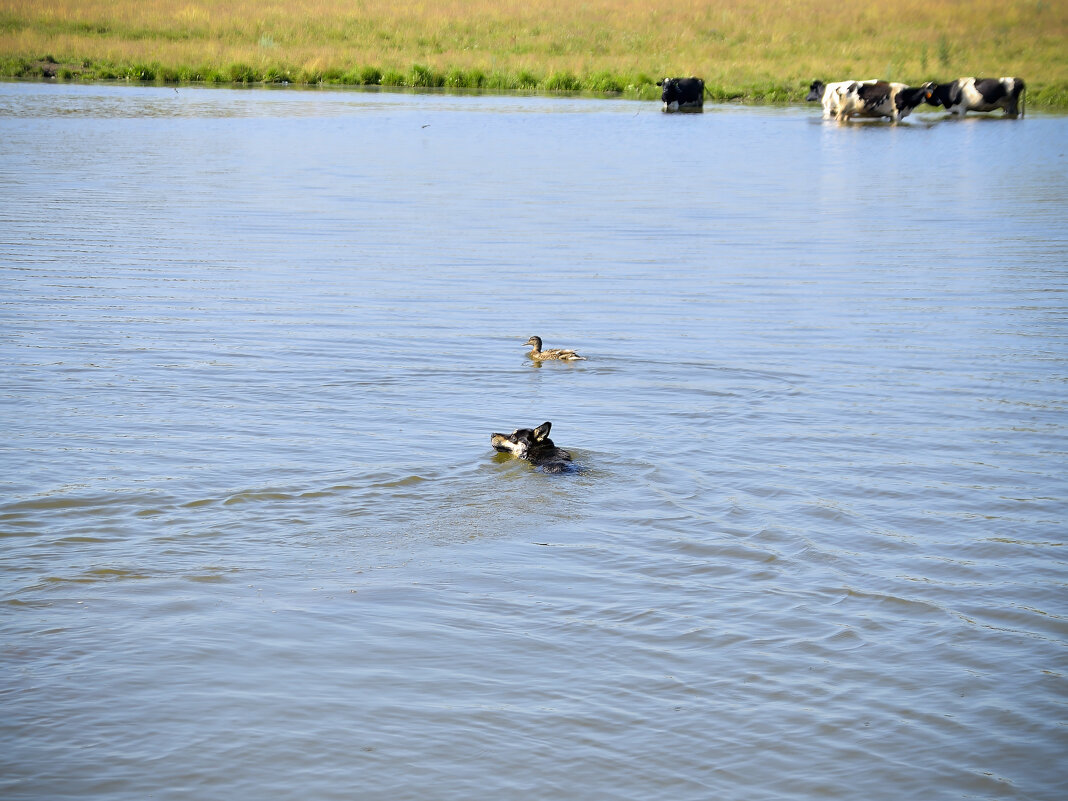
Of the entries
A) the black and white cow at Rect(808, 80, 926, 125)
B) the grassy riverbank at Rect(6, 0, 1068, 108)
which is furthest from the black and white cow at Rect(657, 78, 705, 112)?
the grassy riverbank at Rect(6, 0, 1068, 108)

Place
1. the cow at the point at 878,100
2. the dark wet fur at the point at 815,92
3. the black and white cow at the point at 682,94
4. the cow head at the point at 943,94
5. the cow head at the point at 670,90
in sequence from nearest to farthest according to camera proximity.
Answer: the cow at the point at 878,100
the cow head at the point at 670,90
the black and white cow at the point at 682,94
the cow head at the point at 943,94
the dark wet fur at the point at 815,92

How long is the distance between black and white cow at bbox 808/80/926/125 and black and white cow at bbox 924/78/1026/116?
1.05 m

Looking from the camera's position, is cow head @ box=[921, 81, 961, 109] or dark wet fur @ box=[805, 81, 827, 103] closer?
cow head @ box=[921, 81, 961, 109]

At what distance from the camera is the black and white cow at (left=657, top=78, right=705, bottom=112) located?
40688mm

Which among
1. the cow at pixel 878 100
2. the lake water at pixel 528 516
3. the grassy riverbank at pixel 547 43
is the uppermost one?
the grassy riverbank at pixel 547 43

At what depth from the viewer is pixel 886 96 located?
1594 inches

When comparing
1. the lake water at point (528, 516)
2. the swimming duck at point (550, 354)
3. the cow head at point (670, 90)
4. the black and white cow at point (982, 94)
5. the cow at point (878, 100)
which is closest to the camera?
the lake water at point (528, 516)

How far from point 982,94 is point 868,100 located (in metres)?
4.29

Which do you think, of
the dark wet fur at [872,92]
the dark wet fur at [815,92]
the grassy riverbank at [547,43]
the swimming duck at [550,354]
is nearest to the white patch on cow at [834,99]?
the dark wet fur at [872,92]

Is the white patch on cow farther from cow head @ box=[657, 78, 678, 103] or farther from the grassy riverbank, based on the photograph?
the grassy riverbank

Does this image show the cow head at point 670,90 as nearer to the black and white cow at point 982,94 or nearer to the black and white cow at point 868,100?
the black and white cow at point 868,100

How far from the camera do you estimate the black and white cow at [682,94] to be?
4069cm

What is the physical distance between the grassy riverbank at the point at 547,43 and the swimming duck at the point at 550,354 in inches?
1522

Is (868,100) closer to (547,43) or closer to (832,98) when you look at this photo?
(832,98)
